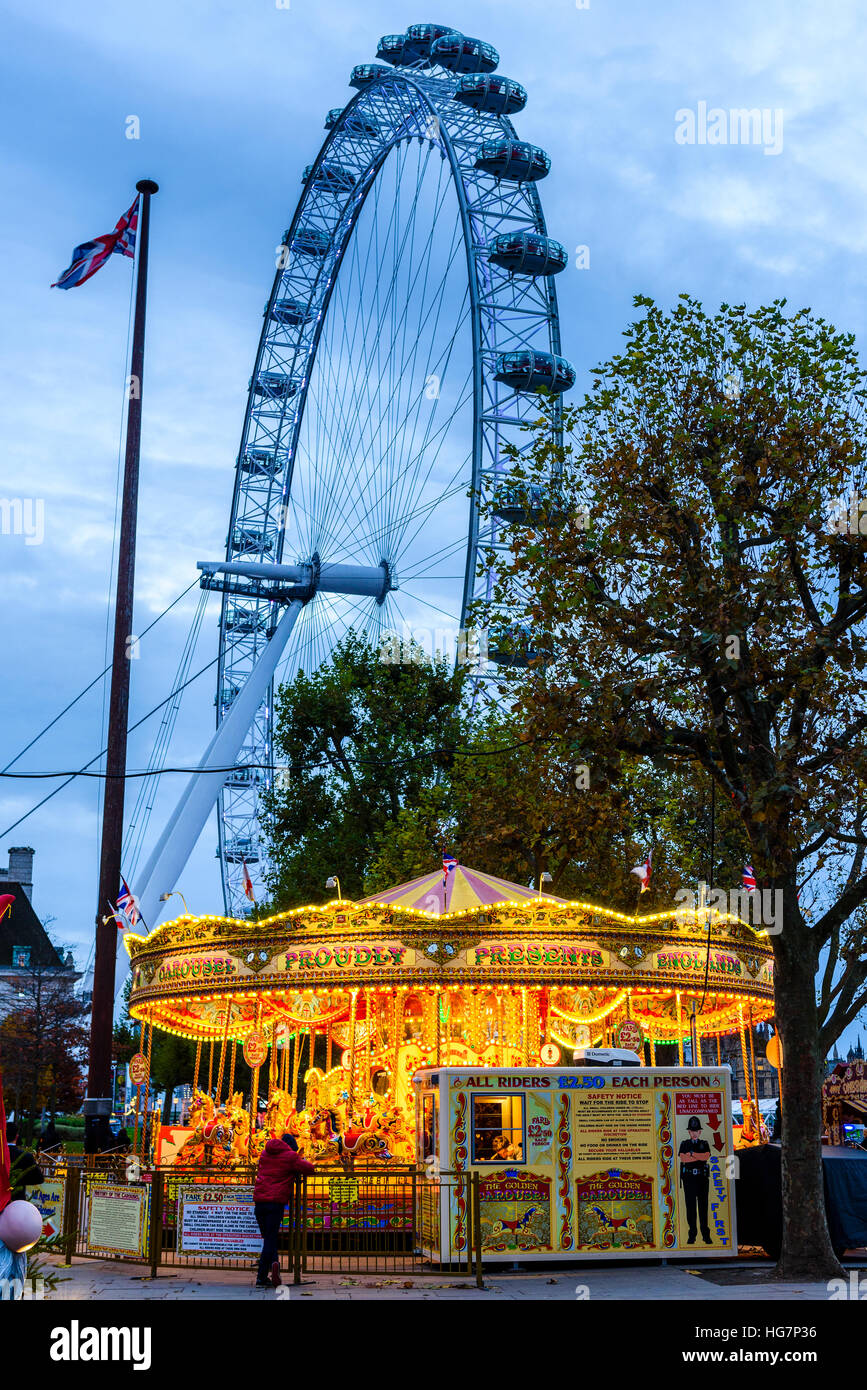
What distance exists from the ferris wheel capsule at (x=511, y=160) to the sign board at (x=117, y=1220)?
28.6 metres

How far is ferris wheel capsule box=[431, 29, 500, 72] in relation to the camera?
38.9 meters

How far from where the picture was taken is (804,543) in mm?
15359

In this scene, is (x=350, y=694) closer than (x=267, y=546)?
Yes

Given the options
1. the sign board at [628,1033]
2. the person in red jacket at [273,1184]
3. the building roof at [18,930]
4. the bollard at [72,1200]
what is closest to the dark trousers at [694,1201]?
the sign board at [628,1033]

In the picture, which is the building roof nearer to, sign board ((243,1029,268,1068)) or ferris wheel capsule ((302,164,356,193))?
ferris wheel capsule ((302,164,356,193))

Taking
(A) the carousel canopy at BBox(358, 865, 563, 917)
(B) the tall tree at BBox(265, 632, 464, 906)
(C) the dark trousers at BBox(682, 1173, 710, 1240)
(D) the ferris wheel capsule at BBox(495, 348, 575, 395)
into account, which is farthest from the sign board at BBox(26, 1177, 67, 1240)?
(D) the ferris wheel capsule at BBox(495, 348, 575, 395)

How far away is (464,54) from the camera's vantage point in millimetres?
38938

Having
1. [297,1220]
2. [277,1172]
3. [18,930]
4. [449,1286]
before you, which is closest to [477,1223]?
[449,1286]

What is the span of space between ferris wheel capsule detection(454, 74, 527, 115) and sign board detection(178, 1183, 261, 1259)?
31.3 meters

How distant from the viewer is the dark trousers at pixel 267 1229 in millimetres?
13648

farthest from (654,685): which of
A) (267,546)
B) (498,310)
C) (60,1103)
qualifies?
(60,1103)

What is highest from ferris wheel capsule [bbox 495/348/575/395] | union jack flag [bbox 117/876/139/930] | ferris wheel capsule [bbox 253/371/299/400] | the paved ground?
ferris wheel capsule [bbox 253/371/299/400]
